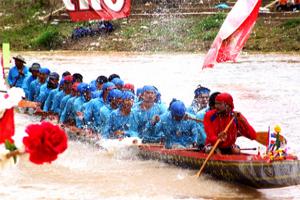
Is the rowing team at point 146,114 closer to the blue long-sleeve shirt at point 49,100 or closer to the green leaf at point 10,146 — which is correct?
the blue long-sleeve shirt at point 49,100

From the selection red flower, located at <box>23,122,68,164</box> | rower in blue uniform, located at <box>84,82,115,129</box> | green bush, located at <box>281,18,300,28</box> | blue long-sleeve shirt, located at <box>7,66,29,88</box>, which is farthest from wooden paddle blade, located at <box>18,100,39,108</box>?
green bush, located at <box>281,18,300,28</box>

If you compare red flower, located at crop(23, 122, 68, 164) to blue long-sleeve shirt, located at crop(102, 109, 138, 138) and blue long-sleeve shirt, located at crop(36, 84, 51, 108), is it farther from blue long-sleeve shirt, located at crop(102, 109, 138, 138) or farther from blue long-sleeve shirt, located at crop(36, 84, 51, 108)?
blue long-sleeve shirt, located at crop(36, 84, 51, 108)

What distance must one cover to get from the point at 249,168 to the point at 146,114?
2.46 meters

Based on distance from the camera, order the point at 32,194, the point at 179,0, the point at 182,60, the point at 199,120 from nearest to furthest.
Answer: the point at 32,194
the point at 199,120
the point at 182,60
the point at 179,0

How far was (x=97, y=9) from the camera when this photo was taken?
19.8 m

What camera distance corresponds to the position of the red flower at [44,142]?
3396 millimetres

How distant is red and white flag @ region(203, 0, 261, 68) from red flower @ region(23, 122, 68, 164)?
534 cm

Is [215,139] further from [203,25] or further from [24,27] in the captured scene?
[24,27]

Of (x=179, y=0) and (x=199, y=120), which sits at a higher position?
(x=179, y=0)

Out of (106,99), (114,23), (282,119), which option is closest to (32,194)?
(106,99)

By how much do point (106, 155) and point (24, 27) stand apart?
21.8 metres

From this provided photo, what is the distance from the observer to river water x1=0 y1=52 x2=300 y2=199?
8.71 meters

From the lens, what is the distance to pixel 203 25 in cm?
2780

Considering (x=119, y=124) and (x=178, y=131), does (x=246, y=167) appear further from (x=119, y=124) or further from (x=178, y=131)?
(x=119, y=124)
